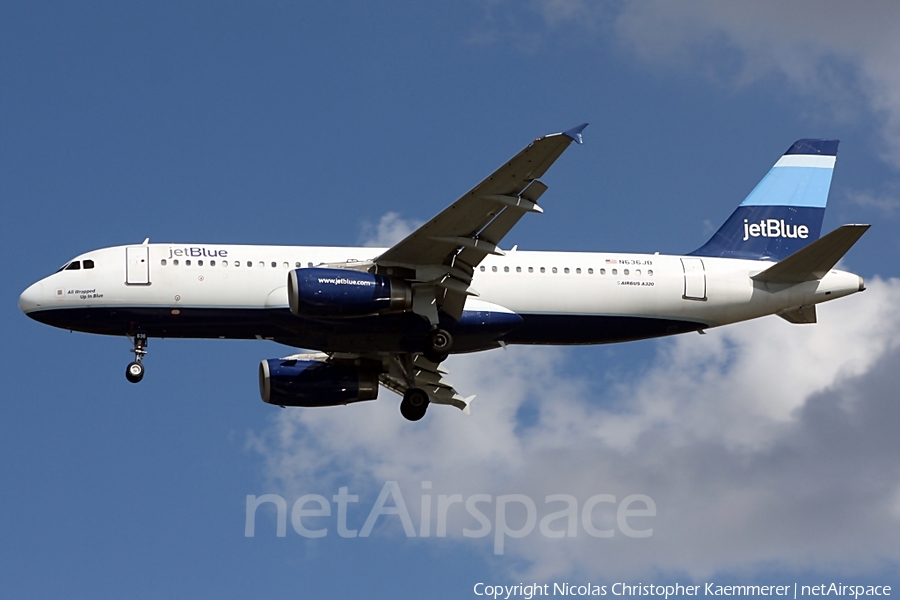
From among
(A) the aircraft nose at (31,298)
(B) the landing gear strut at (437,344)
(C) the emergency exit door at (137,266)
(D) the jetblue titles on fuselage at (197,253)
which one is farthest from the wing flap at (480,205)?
(A) the aircraft nose at (31,298)

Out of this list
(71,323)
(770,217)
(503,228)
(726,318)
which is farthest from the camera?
(770,217)

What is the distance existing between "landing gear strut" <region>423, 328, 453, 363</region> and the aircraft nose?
11.5m

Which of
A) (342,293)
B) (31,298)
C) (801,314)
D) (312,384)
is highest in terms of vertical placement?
(31,298)

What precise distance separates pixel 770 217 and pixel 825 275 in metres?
4.54

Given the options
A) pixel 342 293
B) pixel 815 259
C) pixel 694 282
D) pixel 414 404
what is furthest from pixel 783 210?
pixel 342 293

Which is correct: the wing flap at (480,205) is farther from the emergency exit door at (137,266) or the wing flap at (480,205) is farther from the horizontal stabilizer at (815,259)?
the horizontal stabilizer at (815,259)

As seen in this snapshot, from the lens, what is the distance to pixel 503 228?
38250mm

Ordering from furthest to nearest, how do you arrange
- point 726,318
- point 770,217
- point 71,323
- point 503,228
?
1. point 770,217
2. point 726,318
3. point 71,323
4. point 503,228

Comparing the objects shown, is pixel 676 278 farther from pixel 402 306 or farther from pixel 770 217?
pixel 402 306

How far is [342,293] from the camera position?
3859 cm

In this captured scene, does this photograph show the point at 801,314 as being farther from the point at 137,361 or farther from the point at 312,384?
the point at 137,361

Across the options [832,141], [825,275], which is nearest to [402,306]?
[825,275]

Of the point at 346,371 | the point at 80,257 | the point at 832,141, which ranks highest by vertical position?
the point at 832,141

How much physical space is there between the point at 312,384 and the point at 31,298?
9274mm
